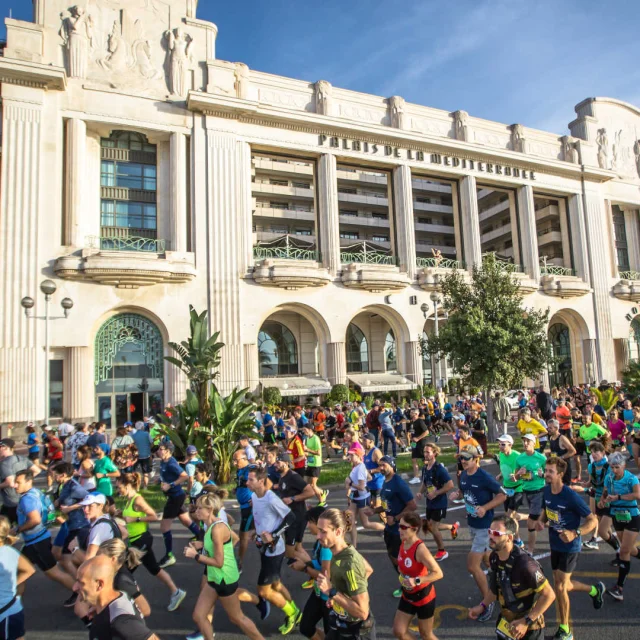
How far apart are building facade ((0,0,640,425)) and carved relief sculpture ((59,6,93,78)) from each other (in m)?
0.10

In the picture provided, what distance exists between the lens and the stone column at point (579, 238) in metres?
34.8

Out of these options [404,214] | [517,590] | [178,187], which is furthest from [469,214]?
[517,590]

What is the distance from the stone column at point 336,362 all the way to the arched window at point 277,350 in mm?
4983

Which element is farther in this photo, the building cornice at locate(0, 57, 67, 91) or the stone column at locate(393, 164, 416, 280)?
the stone column at locate(393, 164, 416, 280)

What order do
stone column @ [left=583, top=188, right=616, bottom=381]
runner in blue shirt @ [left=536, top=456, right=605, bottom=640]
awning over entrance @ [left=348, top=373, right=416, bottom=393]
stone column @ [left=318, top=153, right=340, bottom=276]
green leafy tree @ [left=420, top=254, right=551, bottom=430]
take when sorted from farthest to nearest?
stone column @ [left=583, top=188, right=616, bottom=381], stone column @ [left=318, top=153, right=340, bottom=276], awning over entrance @ [left=348, top=373, right=416, bottom=393], green leafy tree @ [left=420, top=254, right=551, bottom=430], runner in blue shirt @ [left=536, top=456, right=605, bottom=640]

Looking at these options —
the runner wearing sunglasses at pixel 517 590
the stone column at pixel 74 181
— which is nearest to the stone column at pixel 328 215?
the stone column at pixel 74 181

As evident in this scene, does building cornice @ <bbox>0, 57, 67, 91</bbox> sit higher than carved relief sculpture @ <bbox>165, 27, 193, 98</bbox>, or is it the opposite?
carved relief sculpture @ <bbox>165, 27, 193, 98</bbox>

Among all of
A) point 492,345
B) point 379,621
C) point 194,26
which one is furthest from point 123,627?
point 194,26

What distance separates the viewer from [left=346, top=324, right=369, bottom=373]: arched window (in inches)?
1329

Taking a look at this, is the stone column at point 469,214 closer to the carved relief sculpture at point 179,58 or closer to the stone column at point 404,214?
the stone column at point 404,214

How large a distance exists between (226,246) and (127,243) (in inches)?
183

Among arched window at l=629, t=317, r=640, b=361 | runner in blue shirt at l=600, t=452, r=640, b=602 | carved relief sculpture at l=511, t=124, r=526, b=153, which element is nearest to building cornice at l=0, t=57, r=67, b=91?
runner in blue shirt at l=600, t=452, r=640, b=602

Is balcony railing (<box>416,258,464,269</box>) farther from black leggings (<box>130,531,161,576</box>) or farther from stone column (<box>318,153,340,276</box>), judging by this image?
black leggings (<box>130,531,161,576</box>)

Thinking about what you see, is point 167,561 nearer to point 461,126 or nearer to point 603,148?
point 461,126
